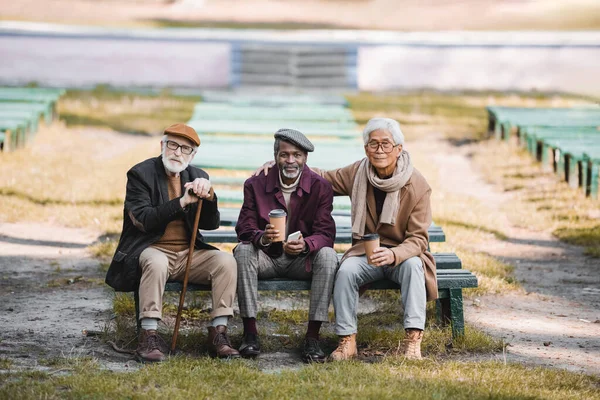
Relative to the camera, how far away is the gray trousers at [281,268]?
589cm

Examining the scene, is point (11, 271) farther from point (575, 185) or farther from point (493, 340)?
point (575, 185)

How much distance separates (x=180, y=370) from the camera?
17.7ft

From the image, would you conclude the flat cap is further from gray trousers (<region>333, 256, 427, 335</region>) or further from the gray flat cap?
gray trousers (<region>333, 256, 427, 335</region>)

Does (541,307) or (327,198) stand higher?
(327,198)

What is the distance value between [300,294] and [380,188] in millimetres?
1796

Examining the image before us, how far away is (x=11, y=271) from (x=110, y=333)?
6.79 ft

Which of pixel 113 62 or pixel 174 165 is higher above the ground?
pixel 113 62

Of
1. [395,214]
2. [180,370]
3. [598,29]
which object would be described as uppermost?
[598,29]

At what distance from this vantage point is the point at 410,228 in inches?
235

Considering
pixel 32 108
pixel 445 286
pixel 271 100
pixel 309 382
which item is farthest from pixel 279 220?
pixel 271 100

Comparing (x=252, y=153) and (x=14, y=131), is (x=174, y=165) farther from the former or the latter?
(x=14, y=131)

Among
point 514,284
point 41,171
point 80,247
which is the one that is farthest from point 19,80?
point 514,284

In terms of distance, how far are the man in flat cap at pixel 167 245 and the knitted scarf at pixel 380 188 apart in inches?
31.2

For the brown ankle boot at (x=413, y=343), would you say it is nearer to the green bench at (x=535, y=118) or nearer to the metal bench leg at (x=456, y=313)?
the metal bench leg at (x=456, y=313)
